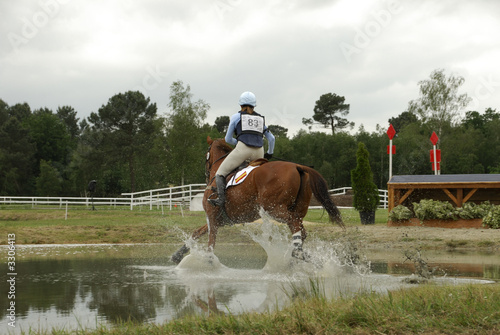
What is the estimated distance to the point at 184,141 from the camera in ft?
157

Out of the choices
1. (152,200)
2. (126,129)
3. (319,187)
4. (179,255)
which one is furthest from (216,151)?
(126,129)

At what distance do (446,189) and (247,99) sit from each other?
11320 mm

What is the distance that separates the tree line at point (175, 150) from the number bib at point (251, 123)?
3723 centimetres

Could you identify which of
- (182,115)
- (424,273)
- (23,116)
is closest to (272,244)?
(424,273)

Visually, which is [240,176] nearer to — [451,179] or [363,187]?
[451,179]

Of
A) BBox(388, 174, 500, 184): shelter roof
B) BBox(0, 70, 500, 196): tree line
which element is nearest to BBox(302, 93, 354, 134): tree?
BBox(0, 70, 500, 196): tree line

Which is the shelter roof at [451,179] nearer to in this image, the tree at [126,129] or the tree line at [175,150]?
the tree line at [175,150]

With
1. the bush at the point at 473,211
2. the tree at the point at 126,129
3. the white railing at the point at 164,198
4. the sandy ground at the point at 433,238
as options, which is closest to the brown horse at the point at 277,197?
the sandy ground at the point at 433,238

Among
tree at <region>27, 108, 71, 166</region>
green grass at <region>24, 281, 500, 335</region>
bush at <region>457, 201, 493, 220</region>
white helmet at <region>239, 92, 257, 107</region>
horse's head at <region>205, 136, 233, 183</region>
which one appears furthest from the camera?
tree at <region>27, 108, 71, 166</region>

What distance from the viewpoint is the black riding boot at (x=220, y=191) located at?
385 inches

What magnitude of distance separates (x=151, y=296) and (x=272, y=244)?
3069 millimetres

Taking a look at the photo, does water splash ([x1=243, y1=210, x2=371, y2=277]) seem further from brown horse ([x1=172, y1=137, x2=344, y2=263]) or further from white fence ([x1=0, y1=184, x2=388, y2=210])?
white fence ([x1=0, y1=184, x2=388, y2=210])

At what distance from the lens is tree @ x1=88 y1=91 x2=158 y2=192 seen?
5841 cm

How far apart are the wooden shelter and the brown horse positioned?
10122 millimetres
